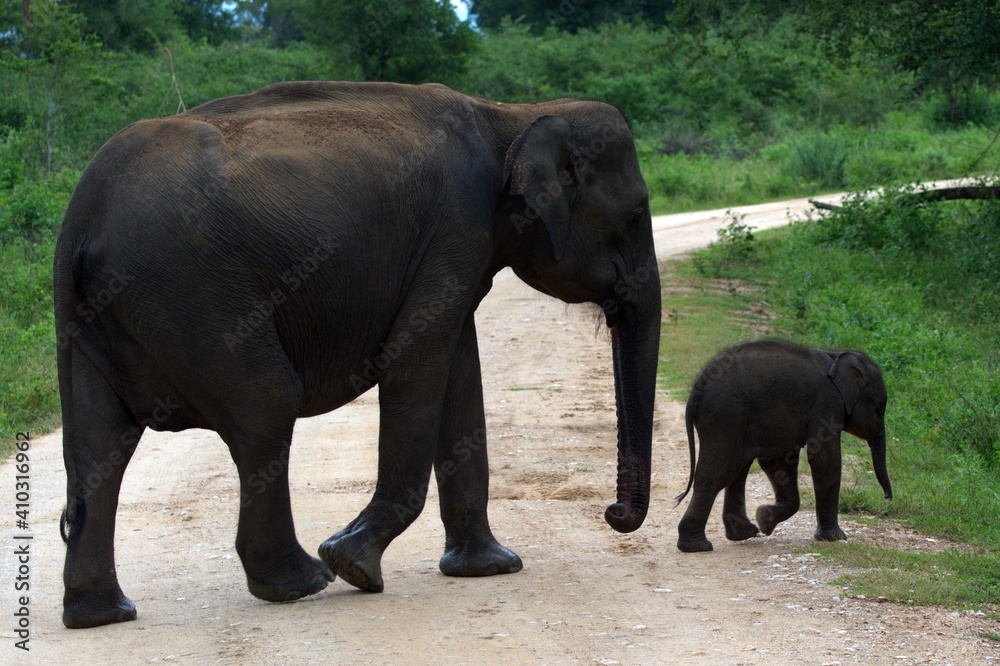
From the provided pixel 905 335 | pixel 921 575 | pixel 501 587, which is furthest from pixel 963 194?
pixel 501 587

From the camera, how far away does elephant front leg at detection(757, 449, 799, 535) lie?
604cm

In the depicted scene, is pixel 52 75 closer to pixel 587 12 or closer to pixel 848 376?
pixel 848 376

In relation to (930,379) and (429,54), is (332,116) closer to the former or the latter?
(930,379)

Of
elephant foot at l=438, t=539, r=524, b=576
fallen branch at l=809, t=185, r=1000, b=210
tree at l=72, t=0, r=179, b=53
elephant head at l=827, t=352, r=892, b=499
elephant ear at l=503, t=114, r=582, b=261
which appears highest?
tree at l=72, t=0, r=179, b=53

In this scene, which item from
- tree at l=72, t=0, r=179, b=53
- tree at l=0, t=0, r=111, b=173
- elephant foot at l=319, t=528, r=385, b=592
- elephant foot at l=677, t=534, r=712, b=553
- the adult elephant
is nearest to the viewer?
the adult elephant

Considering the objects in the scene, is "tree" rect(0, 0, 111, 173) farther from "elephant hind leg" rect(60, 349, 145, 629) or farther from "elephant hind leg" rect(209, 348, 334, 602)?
"elephant hind leg" rect(209, 348, 334, 602)

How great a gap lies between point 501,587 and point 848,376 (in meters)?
2.14

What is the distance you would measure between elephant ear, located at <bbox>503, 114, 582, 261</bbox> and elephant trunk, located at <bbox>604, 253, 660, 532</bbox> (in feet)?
1.57

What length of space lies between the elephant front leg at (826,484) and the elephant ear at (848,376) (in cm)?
27

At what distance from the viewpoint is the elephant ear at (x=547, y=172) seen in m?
5.28

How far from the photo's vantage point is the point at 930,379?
9352mm

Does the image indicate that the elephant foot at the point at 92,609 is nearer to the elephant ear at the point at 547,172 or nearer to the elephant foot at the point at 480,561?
the elephant foot at the point at 480,561

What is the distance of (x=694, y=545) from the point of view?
5.84 metres

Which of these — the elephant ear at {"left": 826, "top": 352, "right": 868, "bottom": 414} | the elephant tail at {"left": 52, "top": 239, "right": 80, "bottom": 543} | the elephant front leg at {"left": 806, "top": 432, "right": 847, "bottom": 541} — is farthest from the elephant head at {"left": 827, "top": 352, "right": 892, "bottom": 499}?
the elephant tail at {"left": 52, "top": 239, "right": 80, "bottom": 543}
